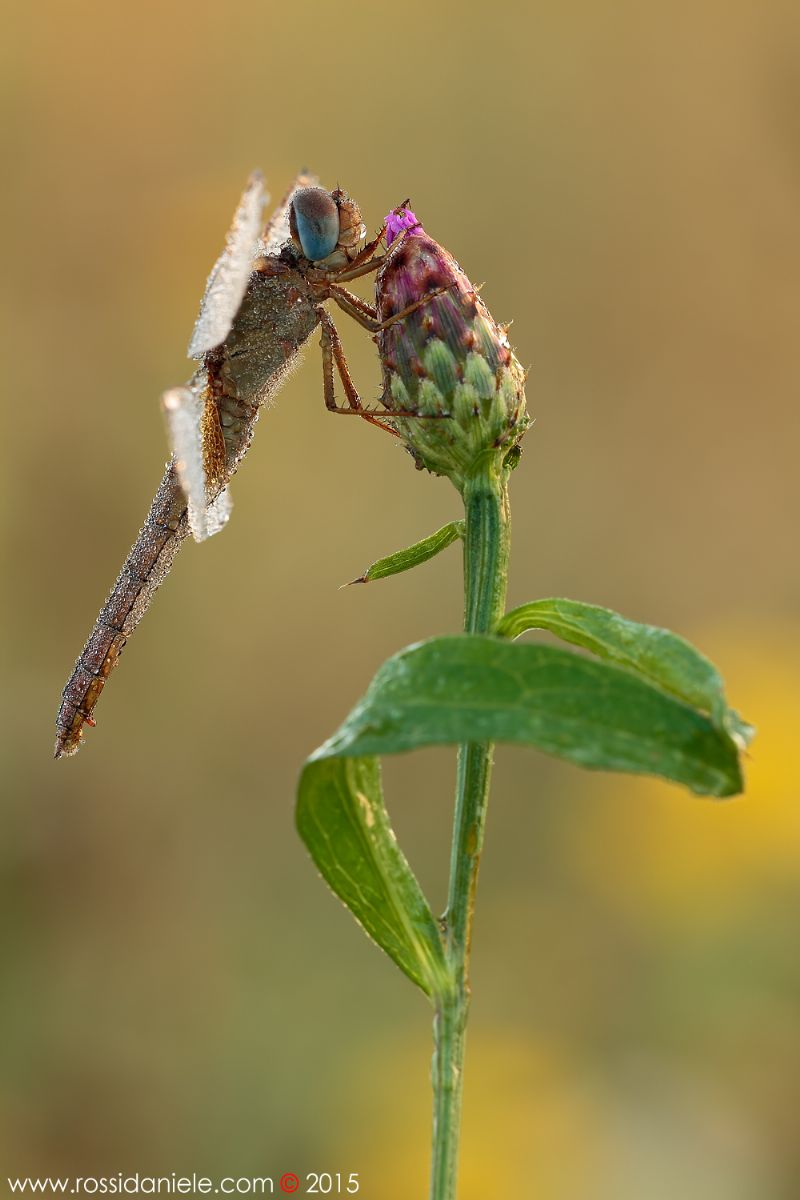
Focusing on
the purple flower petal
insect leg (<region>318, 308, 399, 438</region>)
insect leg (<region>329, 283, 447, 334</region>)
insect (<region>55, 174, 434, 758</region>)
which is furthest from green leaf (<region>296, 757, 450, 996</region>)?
insect leg (<region>318, 308, 399, 438</region>)

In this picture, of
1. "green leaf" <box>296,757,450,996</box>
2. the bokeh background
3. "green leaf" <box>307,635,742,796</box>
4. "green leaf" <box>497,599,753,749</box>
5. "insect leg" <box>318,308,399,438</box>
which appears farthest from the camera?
the bokeh background

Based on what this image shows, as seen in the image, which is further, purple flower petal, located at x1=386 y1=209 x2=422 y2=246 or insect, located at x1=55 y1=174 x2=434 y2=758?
insect, located at x1=55 y1=174 x2=434 y2=758

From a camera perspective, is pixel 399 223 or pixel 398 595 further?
pixel 398 595

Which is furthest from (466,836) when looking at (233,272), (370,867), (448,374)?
(233,272)

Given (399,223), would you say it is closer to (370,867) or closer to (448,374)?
(448,374)

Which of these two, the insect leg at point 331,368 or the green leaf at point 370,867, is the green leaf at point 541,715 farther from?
the insect leg at point 331,368

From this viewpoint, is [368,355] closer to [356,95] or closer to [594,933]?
[356,95]

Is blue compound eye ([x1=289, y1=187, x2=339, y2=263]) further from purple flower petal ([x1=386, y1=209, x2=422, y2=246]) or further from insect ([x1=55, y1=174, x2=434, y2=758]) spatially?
purple flower petal ([x1=386, y1=209, x2=422, y2=246])
